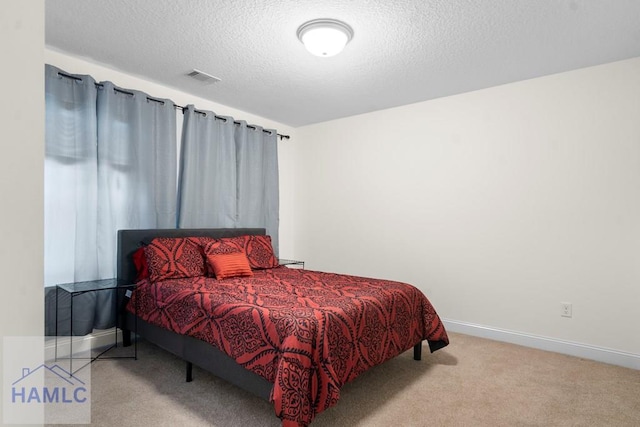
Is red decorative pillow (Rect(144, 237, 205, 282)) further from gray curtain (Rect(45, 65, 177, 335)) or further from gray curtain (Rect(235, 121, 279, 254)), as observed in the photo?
gray curtain (Rect(235, 121, 279, 254))

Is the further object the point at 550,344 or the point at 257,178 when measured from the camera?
the point at 257,178

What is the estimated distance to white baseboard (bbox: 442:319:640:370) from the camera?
2.73 meters

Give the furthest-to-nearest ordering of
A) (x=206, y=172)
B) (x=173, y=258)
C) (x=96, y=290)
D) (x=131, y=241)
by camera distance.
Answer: (x=206, y=172) < (x=131, y=241) < (x=173, y=258) < (x=96, y=290)

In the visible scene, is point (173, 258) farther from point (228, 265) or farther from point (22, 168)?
point (22, 168)

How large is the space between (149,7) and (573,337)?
4.10m

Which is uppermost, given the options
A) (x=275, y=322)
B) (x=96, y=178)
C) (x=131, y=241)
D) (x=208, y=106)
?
(x=208, y=106)

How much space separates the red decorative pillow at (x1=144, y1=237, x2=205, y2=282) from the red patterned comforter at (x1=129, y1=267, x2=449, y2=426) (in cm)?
11

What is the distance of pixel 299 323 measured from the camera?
1733mm

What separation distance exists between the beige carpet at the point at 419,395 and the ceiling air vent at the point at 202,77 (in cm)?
246

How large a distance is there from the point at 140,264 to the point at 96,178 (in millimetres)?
817

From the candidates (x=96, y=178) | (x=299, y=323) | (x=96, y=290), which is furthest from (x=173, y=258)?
(x=299, y=323)

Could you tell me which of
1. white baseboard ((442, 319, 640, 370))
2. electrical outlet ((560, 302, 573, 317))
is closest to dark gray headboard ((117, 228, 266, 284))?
white baseboard ((442, 319, 640, 370))

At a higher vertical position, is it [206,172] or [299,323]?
[206,172]

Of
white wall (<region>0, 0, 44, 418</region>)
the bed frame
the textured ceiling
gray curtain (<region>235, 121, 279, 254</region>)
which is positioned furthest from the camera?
gray curtain (<region>235, 121, 279, 254</region>)
